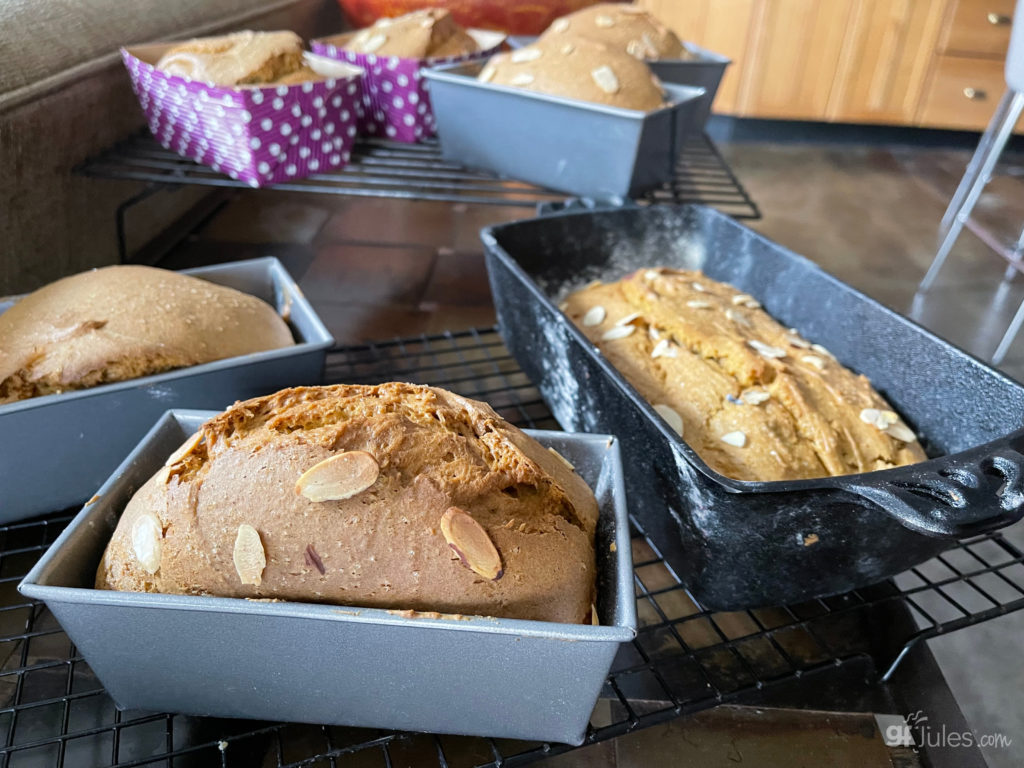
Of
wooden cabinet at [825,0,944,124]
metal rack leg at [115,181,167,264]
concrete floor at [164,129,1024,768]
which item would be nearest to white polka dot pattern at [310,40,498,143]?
concrete floor at [164,129,1024,768]

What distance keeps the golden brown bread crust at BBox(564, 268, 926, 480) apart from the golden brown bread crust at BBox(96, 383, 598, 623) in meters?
0.26

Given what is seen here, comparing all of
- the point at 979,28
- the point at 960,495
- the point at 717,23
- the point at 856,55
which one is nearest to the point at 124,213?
the point at 960,495

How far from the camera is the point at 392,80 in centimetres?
124

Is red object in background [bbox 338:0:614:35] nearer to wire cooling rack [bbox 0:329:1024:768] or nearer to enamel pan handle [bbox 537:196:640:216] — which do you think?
enamel pan handle [bbox 537:196:640:216]

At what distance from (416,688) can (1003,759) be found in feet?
2.13

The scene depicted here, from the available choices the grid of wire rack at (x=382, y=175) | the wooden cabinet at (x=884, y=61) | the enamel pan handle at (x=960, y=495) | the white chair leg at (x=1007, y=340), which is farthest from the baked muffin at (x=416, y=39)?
the wooden cabinet at (x=884, y=61)

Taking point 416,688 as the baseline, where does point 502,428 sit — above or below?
above

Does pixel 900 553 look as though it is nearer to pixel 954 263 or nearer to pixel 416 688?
pixel 416 688

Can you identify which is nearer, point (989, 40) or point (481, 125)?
point (481, 125)

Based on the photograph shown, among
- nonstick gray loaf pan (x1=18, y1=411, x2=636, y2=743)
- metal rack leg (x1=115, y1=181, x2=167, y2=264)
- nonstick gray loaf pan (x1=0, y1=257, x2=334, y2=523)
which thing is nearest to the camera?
nonstick gray loaf pan (x1=18, y1=411, x2=636, y2=743)

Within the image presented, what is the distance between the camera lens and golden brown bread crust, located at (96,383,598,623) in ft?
1.54

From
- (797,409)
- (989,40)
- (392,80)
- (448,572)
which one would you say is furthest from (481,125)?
(989,40)

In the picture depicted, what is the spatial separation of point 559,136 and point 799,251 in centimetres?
111

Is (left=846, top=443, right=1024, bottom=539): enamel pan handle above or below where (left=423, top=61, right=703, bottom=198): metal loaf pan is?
below
